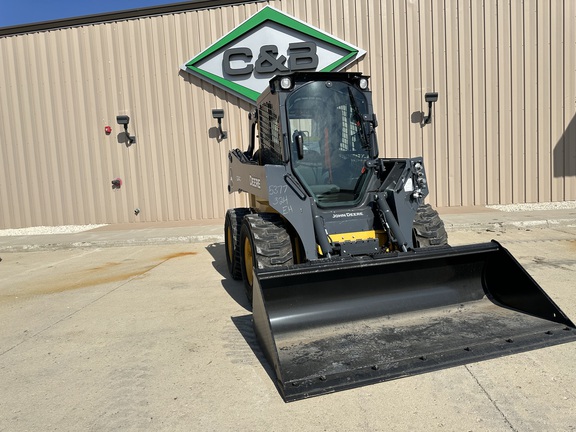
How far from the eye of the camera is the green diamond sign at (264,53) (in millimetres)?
12016

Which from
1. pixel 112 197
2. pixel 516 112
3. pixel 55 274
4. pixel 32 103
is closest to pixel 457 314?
pixel 55 274

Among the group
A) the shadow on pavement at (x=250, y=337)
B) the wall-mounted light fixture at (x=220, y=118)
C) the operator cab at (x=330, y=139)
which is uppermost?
the wall-mounted light fixture at (x=220, y=118)

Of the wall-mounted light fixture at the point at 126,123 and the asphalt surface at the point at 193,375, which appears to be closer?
the asphalt surface at the point at 193,375

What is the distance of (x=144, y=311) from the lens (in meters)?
5.43

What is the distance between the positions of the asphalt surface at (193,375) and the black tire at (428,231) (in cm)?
135

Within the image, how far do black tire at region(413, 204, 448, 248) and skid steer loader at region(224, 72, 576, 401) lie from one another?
0.01 m

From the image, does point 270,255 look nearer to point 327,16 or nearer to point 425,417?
point 425,417

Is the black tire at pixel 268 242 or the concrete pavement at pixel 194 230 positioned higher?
the black tire at pixel 268 242

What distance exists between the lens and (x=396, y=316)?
413 cm

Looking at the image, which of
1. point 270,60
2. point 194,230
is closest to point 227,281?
point 194,230

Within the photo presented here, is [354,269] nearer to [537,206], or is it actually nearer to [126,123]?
[537,206]

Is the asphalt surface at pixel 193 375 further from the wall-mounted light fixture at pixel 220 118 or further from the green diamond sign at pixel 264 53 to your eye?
the green diamond sign at pixel 264 53

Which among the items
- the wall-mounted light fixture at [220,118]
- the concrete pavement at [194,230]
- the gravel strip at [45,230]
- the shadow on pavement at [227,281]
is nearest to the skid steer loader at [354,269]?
the shadow on pavement at [227,281]

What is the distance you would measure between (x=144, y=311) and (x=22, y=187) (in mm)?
9802
